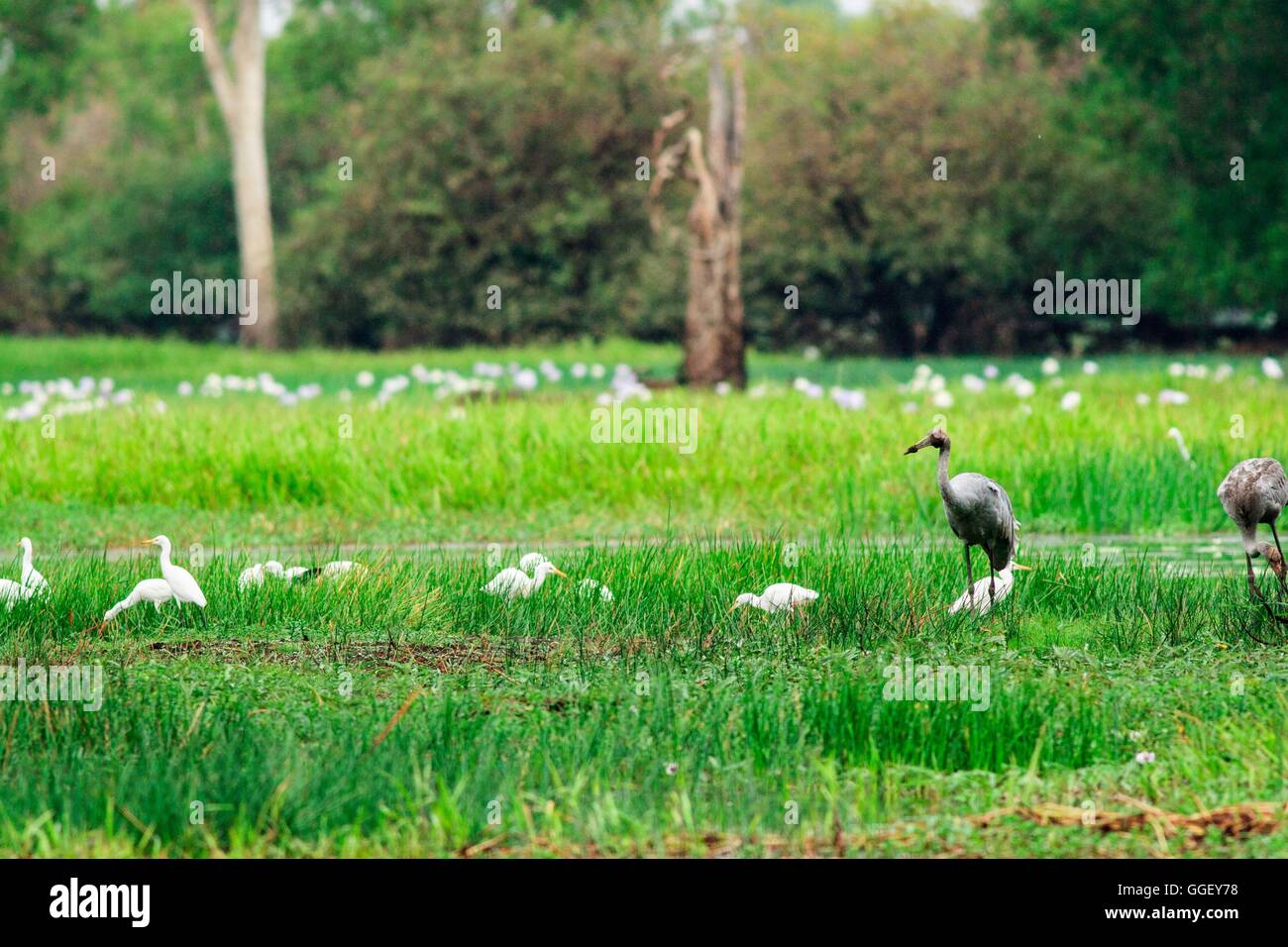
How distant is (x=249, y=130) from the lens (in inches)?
1180

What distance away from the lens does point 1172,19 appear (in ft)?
75.6

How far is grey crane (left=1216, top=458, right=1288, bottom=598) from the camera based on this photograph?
7332 mm

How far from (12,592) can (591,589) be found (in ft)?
8.39

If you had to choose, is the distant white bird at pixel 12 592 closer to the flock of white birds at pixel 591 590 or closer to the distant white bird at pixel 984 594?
the flock of white birds at pixel 591 590

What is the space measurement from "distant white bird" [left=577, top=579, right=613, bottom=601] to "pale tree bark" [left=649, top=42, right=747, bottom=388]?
34.9 ft

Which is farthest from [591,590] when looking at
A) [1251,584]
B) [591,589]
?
[1251,584]

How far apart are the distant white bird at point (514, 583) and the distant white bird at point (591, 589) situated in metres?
0.14

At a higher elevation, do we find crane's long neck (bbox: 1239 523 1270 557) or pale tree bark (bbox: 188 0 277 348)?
pale tree bark (bbox: 188 0 277 348)

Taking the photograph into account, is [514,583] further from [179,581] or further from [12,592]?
[12,592]

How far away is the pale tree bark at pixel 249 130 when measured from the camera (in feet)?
97.5

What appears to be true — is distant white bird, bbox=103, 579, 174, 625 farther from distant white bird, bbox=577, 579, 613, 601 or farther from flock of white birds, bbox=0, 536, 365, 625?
distant white bird, bbox=577, 579, 613, 601

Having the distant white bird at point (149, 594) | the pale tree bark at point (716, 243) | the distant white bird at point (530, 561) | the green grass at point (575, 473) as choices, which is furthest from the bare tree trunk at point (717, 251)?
the distant white bird at point (149, 594)

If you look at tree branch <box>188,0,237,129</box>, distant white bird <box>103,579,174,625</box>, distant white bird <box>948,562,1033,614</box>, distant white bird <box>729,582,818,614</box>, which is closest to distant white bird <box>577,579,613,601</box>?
distant white bird <box>729,582,818,614</box>

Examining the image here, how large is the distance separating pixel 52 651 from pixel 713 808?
3337mm
